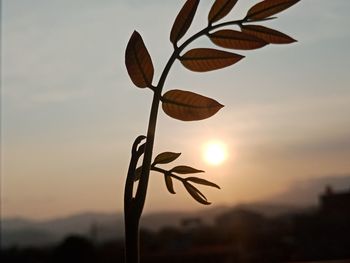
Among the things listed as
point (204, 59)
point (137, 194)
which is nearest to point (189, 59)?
point (204, 59)

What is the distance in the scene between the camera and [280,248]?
99cm

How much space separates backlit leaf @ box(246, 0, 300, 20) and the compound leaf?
0.15 m

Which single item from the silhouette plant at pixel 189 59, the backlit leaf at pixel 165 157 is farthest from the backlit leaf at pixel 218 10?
the backlit leaf at pixel 165 157

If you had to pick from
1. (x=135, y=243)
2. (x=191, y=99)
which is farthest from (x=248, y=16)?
(x=135, y=243)

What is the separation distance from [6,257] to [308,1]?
105cm

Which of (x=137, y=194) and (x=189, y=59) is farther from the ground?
(x=189, y=59)

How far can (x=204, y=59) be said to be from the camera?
0.46 m

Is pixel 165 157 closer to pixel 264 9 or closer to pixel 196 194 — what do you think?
pixel 196 194

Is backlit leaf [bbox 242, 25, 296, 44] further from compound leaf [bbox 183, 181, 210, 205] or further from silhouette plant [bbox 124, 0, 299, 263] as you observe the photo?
compound leaf [bbox 183, 181, 210, 205]

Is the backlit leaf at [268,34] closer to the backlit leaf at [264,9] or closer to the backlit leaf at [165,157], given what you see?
the backlit leaf at [264,9]

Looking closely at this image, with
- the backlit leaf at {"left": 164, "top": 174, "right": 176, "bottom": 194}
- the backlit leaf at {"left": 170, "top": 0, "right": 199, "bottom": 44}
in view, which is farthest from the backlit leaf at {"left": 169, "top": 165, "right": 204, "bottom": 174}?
the backlit leaf at {"left": 170, "top": 0, "right": 199, "bottom": 44}

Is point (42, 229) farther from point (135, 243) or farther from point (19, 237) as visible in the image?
point (135, 243)

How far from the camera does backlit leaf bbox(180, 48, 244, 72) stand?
0.45 m

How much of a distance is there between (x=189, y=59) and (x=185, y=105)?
38mm
